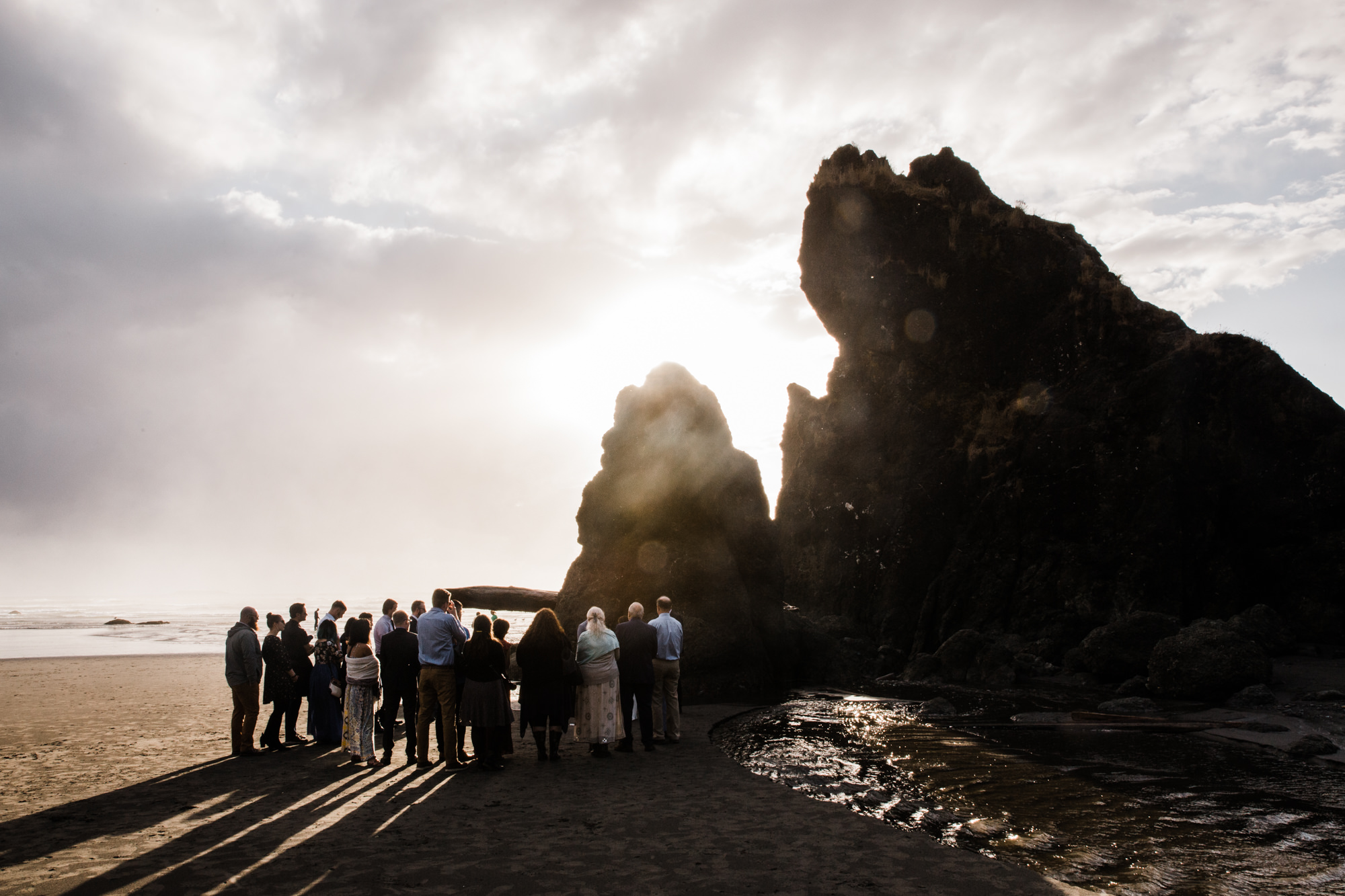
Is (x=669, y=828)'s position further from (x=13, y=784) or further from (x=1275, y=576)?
(x=1275, y=576)

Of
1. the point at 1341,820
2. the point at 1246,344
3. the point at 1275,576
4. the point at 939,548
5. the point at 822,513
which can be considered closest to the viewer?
the point at 1341,820

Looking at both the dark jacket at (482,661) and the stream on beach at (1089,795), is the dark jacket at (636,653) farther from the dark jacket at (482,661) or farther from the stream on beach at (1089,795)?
the dark jacket at (482,661)

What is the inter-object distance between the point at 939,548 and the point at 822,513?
26.9 feet

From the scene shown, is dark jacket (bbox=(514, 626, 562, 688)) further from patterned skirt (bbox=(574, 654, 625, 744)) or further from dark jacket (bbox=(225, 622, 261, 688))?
dark jacket (bbox=(225, 622, 261, 688))

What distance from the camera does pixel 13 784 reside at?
9.65 metres

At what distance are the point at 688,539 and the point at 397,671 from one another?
11.0 m

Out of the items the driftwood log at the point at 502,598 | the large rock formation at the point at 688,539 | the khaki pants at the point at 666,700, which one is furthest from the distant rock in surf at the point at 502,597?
the khaki pants at the point at 666,700

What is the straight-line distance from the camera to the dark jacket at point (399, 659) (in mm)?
10898

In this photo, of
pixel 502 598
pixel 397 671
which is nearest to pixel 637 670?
pixel 397 671

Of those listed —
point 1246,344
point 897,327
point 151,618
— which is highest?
point 897,327

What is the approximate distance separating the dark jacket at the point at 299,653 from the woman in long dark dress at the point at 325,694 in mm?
102

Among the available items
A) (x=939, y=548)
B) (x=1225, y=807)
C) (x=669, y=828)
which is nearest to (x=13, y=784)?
(x=669, y=828)

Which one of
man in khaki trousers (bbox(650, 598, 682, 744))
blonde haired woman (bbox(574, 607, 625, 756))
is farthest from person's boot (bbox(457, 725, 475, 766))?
man in khaki trousers (bbox(650, 598, 682, 744))

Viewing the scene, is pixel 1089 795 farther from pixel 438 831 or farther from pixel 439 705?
pixel 439 705
